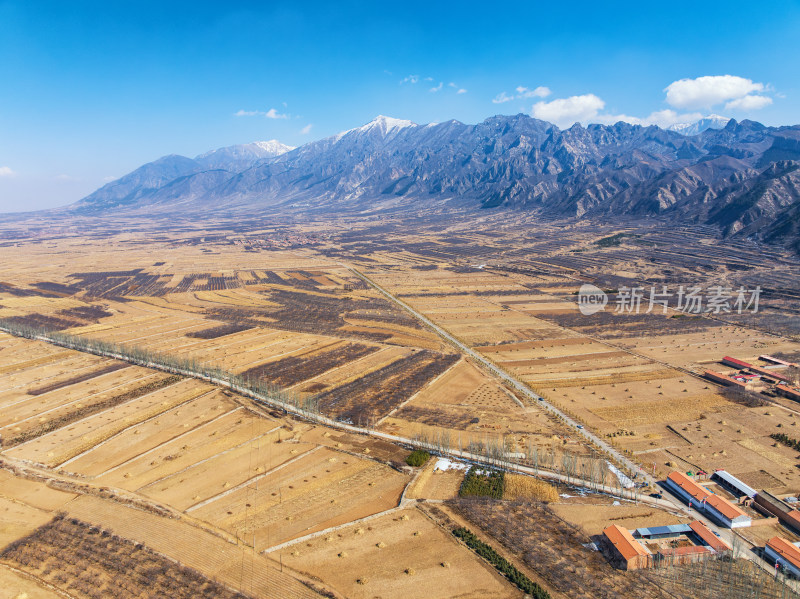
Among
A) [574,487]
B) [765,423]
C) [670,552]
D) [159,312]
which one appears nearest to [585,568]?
[670,552]

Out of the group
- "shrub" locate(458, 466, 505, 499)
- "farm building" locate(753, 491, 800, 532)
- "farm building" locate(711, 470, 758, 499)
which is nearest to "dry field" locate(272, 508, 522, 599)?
"shrub" locate(458, 466, 505, 499)

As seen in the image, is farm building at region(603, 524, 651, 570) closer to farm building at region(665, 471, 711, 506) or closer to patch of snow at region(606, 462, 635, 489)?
patch of snow at region(606, 462, 635, 489)

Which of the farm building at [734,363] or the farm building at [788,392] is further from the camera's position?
the farm building at [734,363]

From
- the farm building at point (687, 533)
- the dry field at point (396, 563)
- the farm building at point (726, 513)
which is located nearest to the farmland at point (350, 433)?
the dry field at point (396, 563)

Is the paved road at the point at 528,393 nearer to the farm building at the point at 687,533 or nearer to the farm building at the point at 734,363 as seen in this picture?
the farm building at the point at 687,533

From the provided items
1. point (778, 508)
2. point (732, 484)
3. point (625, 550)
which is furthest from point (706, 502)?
point (625, 550)

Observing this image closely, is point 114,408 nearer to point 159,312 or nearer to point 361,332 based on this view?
point 361,332

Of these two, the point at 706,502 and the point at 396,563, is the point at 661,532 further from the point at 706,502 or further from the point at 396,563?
the point at 396,563

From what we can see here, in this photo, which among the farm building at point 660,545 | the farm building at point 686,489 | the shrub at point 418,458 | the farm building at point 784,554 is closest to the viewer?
the farm building at point 784,554
